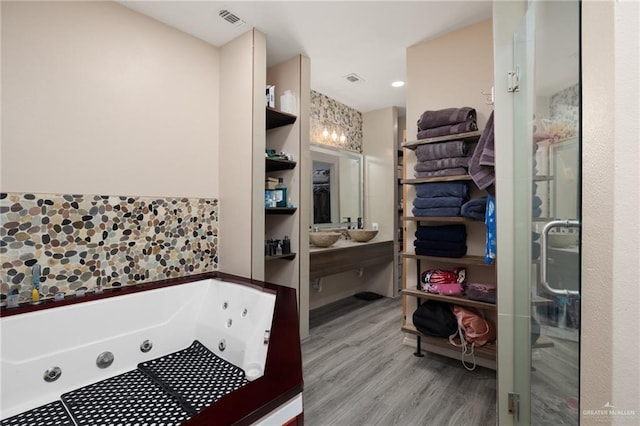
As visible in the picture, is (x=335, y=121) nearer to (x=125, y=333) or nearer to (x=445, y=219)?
(x=445, y=219)

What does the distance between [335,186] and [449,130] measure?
188 centimetres

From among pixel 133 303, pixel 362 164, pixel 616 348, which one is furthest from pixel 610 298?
pixel 362 164

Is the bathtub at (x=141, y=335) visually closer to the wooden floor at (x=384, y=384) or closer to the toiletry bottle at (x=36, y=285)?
the toiletry bottle at (x=36, y=285)

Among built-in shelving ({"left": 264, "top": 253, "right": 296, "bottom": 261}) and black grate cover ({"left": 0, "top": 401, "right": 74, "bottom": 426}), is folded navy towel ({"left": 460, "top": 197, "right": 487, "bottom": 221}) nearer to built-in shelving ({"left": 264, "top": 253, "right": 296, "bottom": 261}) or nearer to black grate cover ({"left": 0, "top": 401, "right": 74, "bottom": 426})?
built-in shelving ({"left": 264, "top": 253, "right": 296, "bottom": 261})

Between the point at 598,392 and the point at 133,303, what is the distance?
2.18 m

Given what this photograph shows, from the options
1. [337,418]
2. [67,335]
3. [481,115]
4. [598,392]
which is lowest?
[337,418]

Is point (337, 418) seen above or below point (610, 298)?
below

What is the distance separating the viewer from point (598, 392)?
27.0 inches

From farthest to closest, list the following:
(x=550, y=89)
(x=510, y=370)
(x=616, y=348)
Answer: (x=510, y=370)
(x=550, y=89)
(x=616, y=348)

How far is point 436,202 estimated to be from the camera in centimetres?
234

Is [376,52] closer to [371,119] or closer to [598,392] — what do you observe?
[371,119]

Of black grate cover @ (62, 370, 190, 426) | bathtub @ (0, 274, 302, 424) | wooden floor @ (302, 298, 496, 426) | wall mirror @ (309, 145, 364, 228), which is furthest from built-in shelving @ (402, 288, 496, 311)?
black grate cover @ (62, 370, 190, 426)

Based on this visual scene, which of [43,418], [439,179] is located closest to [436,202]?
[439,179]

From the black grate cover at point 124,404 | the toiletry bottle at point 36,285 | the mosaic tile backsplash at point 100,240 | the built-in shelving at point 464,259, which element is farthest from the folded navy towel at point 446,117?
the toiletry bottle at point 36,285
